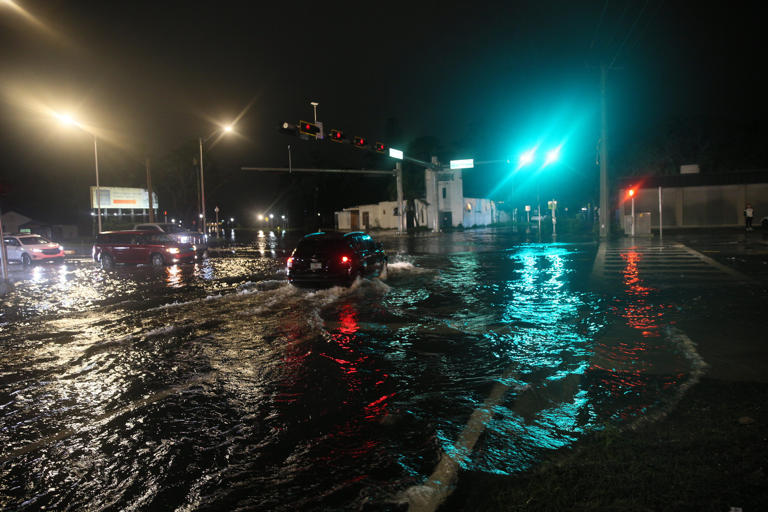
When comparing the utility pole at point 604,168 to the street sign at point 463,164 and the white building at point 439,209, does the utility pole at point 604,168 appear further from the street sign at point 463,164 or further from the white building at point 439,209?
the white building at point 439,209

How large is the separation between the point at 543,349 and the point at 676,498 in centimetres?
409

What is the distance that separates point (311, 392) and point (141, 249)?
21.3 meters

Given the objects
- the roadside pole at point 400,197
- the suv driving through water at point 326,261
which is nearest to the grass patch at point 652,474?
the suv driving through water at point 326,261

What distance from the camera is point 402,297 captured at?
1222 cm

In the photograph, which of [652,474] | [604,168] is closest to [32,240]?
[652,474]

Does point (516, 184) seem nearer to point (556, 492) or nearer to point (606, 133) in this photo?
point (606, 133)

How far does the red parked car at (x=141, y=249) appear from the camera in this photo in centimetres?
2388

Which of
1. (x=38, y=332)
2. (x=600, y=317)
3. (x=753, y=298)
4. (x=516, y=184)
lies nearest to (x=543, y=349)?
(x=600, y=317)

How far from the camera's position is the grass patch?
10.4 feet

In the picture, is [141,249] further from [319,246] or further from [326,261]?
[326,261]

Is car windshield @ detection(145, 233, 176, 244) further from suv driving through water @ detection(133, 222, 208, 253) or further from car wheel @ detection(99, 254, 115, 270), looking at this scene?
car wheel @ detection(99, 254, 115, 270)

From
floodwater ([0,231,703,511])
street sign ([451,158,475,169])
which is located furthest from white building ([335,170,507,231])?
floodwater ([0,231,703,511])

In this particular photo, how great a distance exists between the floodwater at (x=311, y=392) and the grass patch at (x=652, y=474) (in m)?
0.23

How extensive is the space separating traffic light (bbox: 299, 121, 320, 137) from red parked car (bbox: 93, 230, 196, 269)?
26.3 ft
